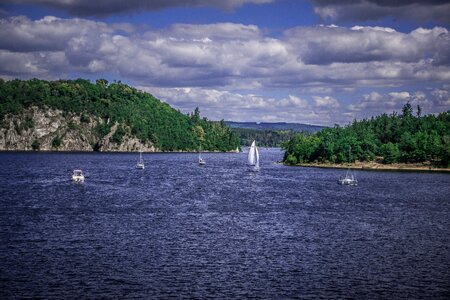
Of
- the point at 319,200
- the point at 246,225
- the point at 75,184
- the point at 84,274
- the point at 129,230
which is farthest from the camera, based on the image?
the point at 75,184

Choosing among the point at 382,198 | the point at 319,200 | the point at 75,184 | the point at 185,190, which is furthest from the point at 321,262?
the point at 75,184

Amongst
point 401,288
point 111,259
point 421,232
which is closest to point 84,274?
point 111,259

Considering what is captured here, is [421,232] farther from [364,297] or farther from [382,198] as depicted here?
[382,198]

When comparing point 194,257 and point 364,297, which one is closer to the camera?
point 364,297

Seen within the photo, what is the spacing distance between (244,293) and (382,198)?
8394cm

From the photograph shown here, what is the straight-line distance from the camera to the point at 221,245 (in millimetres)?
68000

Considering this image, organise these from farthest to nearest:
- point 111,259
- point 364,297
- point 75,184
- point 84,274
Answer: point 75,184 < point 111,259 < point 84,274 < point 364,297

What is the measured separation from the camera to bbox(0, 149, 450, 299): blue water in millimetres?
50188

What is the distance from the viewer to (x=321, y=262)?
60000 mm

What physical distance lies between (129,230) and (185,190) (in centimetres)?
6013

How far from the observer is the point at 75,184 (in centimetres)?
14738

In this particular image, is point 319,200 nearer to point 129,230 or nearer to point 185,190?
point 185,190

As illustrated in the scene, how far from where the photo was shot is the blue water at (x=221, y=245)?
50.2 metres

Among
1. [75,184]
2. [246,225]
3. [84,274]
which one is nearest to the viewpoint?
[84,274]
